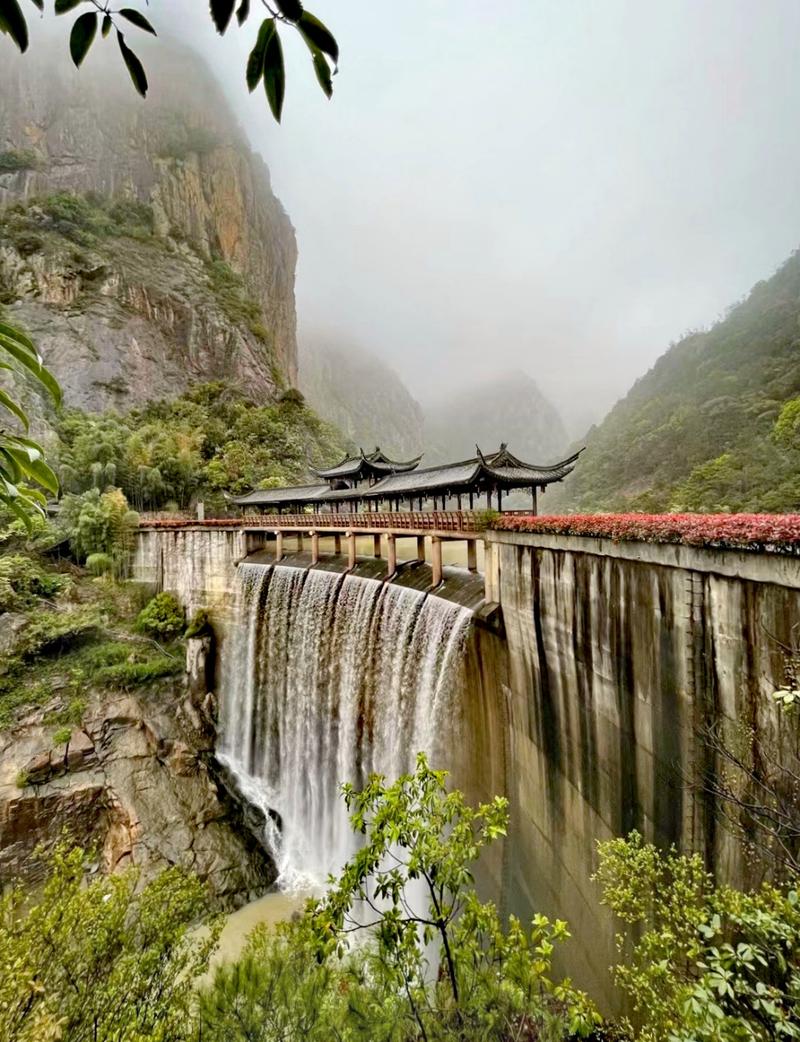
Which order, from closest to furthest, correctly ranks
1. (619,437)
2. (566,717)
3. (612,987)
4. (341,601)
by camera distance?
(612,987) < (566,717) < (341,601) < (619,437)

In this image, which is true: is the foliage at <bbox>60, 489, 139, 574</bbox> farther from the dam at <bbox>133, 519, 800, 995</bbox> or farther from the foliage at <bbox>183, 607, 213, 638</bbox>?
the dam at <bbox>133, 519, 800, 995</bbox>

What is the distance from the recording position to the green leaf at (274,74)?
140cm

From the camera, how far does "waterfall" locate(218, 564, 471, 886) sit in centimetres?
1210

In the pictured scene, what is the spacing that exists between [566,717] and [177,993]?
703cm

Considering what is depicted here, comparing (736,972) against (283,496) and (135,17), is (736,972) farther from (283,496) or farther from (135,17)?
(283,496)

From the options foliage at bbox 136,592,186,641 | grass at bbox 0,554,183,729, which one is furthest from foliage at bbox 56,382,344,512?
foliage at bbox 136,592,186,641

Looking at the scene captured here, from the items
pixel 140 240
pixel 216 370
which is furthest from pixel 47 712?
pixel 140 240

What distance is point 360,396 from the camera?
158 metres

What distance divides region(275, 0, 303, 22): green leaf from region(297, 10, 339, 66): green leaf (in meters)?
0.01

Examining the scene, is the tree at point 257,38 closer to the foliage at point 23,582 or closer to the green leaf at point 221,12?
the green leaf at point 221,12

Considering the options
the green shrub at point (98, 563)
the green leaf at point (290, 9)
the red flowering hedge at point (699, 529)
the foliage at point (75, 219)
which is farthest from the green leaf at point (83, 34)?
the foliage at point (75, 219)

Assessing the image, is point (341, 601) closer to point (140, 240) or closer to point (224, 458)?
point (224, 458)

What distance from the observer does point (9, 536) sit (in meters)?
23.5

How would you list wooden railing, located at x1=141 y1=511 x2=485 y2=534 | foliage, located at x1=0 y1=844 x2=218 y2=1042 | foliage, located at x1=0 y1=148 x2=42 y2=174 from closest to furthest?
1. foliage, located at x1=0 y1=844 x2=218 y2=1042
2. wooden railing, located at x1=141 y1=511 x2=485 y2=534
3. foliage, located at x1=0 y1=148 x2=42 y2=174
